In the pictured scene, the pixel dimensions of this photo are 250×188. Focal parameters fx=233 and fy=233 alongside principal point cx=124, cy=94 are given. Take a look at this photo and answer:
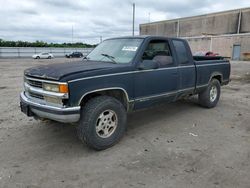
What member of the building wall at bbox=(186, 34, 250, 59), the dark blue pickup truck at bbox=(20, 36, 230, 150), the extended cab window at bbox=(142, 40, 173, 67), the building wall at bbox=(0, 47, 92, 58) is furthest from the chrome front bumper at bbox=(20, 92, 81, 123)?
the building wall at bbox=(0, 47, 92, 58)

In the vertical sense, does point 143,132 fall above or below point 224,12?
below

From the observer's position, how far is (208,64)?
6125 mm

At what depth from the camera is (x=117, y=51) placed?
4.65m

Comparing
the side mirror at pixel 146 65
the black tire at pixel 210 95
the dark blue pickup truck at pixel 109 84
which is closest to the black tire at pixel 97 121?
the dark blue pickup truck at pixel 109 84

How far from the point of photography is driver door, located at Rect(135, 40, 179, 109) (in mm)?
4352

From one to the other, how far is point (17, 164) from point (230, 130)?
4.05 m

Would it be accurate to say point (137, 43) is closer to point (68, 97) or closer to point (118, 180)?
point (68, 97)

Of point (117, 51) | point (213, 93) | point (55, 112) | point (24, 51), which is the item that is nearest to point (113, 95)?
point (117, 51)

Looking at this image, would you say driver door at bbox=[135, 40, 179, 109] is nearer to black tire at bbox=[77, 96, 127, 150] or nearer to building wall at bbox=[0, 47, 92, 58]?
black tire at bbox=[77, 96, 127, 150]

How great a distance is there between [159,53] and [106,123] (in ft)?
6.41

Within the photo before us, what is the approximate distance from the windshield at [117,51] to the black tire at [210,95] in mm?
2795

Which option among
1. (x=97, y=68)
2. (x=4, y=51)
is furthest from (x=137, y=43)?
(x=4, y=51)

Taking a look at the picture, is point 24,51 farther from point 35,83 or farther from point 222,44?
point 35,83

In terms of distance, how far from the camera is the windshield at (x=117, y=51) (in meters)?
4.40
